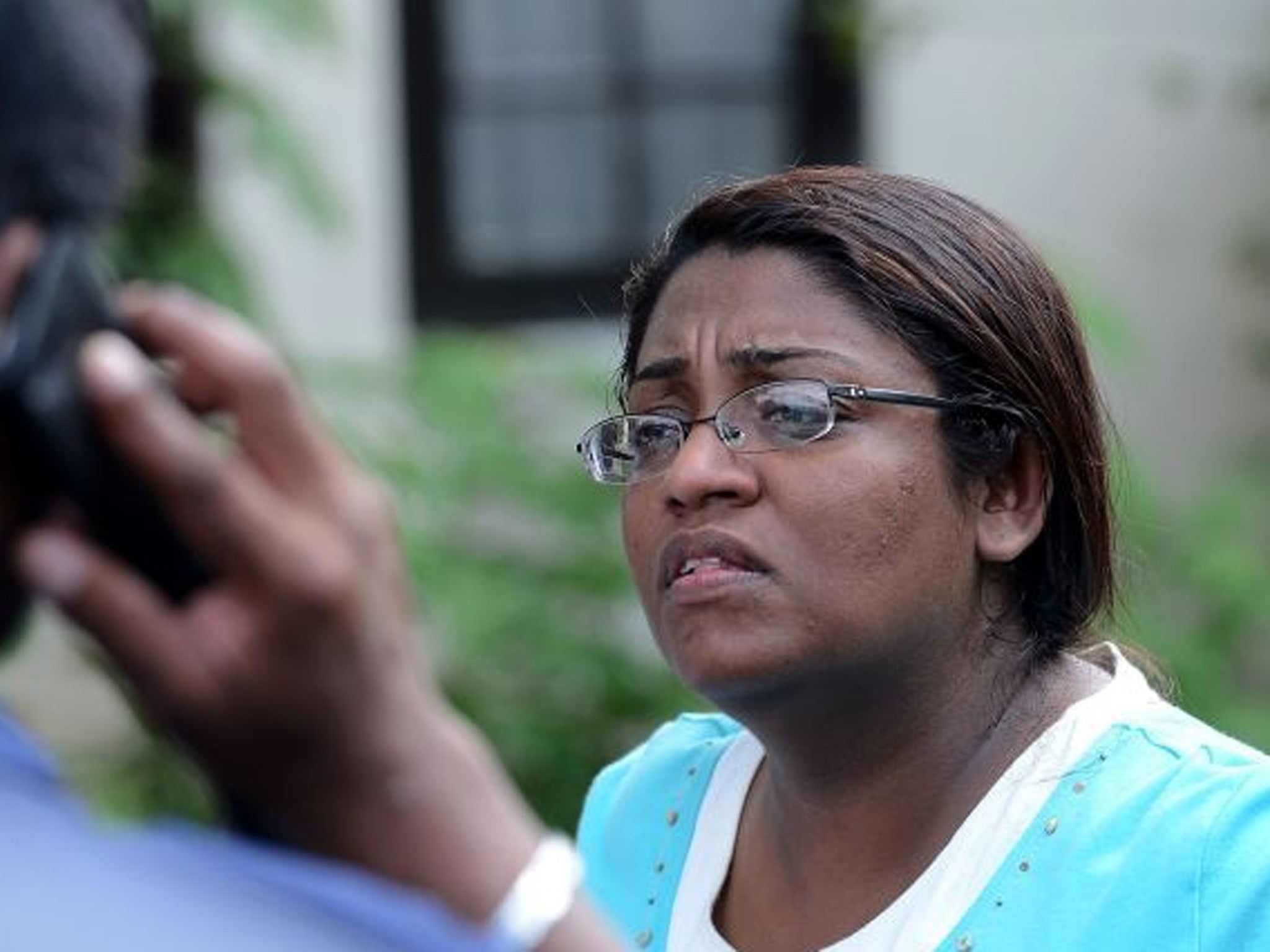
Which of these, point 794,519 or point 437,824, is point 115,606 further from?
point 794,519

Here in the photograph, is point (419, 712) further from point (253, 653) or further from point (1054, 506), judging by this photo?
point (1054, 506)

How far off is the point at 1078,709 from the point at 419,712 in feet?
4.54

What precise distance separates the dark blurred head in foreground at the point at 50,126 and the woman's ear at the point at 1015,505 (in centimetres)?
150

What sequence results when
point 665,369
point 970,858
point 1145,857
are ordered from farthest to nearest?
point 665,369 → point 970,858 → point 1145,857

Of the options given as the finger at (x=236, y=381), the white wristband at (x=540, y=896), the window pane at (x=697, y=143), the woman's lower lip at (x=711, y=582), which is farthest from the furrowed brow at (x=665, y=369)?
the window pane at (x=697, y=143)

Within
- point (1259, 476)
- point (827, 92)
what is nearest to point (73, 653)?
point (827, 92)

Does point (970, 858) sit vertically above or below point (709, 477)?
below

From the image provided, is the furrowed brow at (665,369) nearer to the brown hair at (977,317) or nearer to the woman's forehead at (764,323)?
the woman's forehead at (764,323)

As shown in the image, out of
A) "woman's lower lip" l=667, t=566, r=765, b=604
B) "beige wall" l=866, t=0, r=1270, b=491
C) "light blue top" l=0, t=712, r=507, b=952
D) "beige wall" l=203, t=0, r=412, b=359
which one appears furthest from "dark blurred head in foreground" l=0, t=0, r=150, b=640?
"beige wall" l=866, t=0, r=1270, b=491

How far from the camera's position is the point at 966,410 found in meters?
2.61

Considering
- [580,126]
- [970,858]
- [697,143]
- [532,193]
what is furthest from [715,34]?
[970,858]

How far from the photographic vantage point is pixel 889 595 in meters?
2.53

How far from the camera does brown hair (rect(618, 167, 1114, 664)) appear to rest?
8.57 feet

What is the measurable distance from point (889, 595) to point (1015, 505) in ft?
0.74
